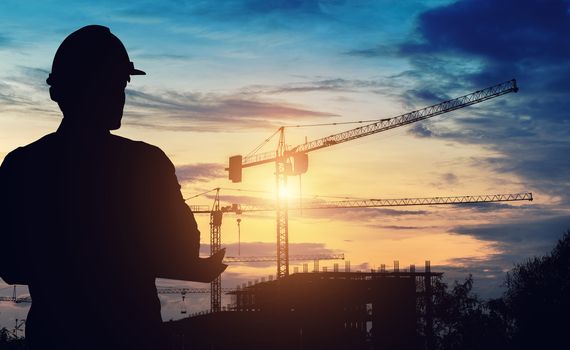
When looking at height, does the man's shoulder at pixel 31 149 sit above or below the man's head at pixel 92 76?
below

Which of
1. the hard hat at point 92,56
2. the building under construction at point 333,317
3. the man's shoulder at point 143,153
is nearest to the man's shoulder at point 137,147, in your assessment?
the man's shoulder at point 143,153

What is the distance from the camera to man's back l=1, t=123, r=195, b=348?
4004 millimetres

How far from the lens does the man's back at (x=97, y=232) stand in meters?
4.00

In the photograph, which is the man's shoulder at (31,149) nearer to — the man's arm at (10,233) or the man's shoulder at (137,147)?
the man's arm at (10,233)

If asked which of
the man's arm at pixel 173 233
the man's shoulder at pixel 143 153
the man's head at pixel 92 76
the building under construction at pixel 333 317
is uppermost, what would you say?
the man's head at pixel 92 76

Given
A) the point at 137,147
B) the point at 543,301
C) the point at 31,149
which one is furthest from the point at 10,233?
the point at 543,301

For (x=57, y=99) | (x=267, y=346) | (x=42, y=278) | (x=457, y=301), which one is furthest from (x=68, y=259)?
(x=457, y=301)

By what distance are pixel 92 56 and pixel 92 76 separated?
10cm

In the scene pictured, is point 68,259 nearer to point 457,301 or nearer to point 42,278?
point 42,278

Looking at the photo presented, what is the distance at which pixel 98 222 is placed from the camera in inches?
160

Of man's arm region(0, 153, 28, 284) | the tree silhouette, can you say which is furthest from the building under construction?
man's arm region(0, 153, 28, 284)

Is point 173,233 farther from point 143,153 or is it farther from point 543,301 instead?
point 543,301

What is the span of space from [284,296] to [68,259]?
99847 mm

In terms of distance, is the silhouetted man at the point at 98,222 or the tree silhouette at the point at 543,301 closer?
the silhouetted man at the point at 98,222
